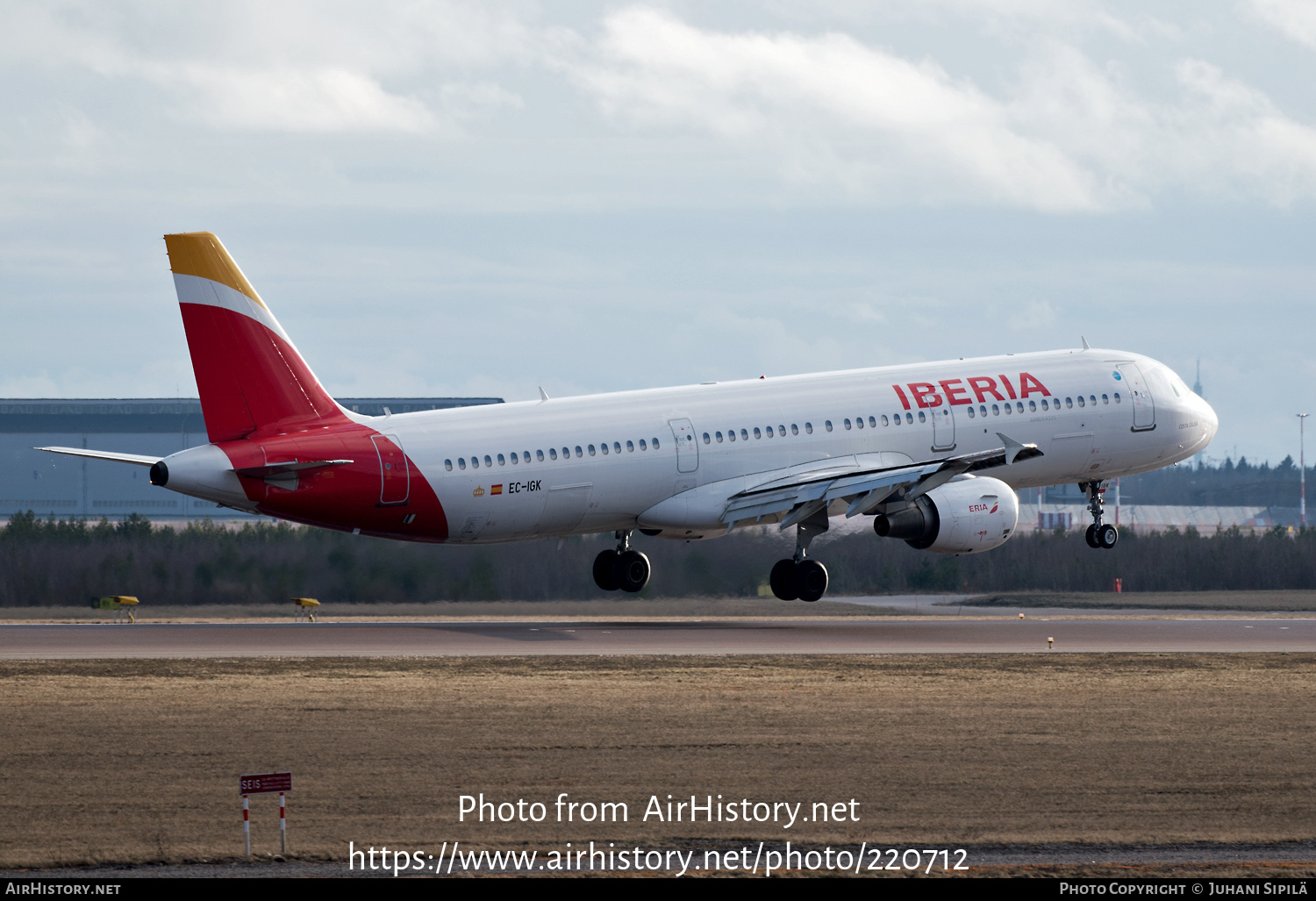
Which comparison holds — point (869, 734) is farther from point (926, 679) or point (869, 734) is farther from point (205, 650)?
point (205, 650)

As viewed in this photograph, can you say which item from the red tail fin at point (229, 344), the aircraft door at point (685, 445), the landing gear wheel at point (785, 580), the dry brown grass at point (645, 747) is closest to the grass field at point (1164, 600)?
the landing gear wheel at point (785, 580)

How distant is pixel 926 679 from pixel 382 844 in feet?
65.9

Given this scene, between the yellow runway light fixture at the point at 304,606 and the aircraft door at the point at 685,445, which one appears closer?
the aircraft door at the point at 685,445

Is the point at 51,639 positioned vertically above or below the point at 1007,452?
below

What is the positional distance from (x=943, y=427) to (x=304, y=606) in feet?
73.5

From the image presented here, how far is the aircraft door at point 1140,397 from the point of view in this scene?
55.8m

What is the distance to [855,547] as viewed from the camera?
7019cm

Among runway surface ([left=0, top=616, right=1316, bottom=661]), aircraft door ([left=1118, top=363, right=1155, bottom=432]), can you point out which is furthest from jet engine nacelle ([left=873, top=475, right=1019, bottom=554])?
aircraft door ([left=1118, top=363, right=1155, bottom=432])

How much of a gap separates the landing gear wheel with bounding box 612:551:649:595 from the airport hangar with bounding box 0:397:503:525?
74311 mm

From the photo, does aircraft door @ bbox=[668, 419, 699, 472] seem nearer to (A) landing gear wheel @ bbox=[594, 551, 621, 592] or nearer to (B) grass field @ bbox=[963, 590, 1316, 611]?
(A) landing gear wheel @ bbox=[594, 551, 621, 592]

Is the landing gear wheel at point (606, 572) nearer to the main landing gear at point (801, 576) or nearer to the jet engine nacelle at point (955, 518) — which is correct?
the main landing gear at point (801, 576)

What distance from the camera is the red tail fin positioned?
41.5 m

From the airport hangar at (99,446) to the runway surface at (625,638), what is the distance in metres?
76.7
